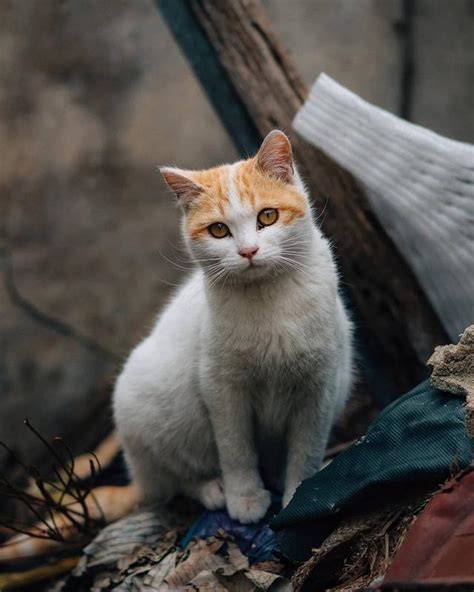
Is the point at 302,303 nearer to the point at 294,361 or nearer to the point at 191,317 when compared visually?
the point at 294,361

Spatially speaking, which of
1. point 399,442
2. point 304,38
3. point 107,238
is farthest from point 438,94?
point 399,442

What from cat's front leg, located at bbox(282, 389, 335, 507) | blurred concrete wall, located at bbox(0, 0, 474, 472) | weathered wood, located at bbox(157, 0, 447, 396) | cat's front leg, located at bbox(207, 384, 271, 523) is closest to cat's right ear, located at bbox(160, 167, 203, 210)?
cat's front leg, located at bbox(207, 384, 271, 523)

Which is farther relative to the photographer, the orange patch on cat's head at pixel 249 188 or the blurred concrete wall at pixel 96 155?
the blurred concrete wall at pixel 96 155

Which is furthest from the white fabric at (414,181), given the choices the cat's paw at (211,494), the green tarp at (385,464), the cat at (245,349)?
the cat's paw at (211,494)

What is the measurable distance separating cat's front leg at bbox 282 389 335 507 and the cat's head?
16.2 inches

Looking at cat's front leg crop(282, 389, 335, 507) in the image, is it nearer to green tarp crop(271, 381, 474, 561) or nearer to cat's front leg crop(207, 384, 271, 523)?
cat's front leg crop(207, 384, 271, 523)

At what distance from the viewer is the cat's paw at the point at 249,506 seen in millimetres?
2299

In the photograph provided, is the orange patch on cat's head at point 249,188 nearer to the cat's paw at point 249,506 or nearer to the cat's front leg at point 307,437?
the cat's front leg at point 307,437

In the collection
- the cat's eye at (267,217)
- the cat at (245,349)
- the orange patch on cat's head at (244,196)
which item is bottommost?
the cat at (245,349)

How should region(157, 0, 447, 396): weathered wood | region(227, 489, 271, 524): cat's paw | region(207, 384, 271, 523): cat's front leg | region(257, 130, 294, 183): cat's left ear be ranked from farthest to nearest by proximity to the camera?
region(157, 0, 447, 396): weathered wood < region(227, 489, 271, 524): cat's paw < region(207, 384, 271, 523): cat's front leg < region(257, 130, 294, 183): cat's left ear

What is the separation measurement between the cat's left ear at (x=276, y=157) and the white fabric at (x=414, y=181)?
599 millimetres

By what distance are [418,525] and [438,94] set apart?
12.4 ft

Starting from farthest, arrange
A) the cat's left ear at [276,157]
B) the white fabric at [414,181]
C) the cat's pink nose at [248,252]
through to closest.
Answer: the white fabric at [414,181]
the cat's left ear at [276,157]
the cat's pink nose at [248,252]

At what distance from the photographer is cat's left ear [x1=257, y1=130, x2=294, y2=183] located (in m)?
2.03
